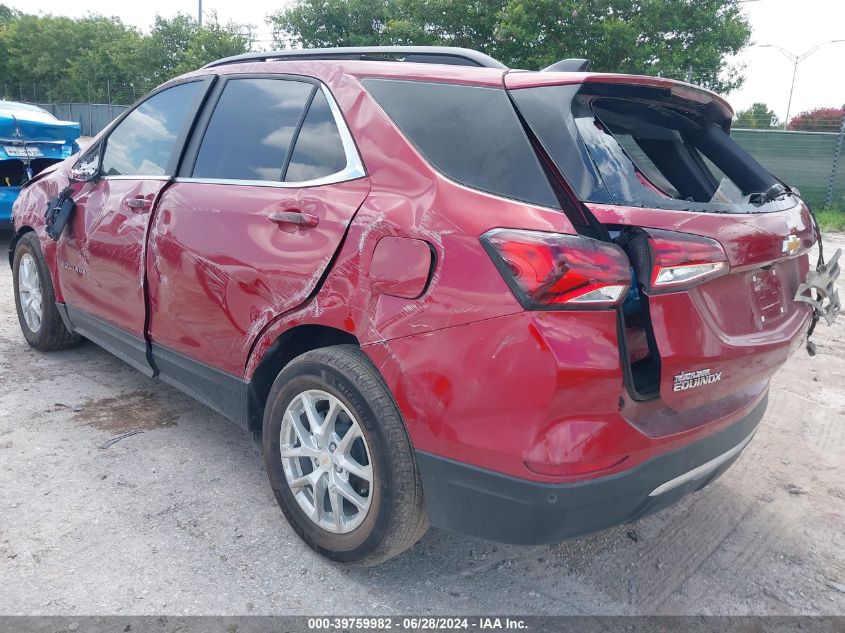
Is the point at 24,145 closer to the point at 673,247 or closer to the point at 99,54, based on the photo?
the point at 673,247

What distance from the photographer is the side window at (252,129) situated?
2869mm

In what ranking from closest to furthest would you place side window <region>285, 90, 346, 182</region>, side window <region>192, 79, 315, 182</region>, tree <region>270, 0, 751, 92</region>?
side window <region>285, 90, 346, 182</region>
side window <region>192, 79, 315, 182</region>
tree <region>270, 0, 751, 92</region>

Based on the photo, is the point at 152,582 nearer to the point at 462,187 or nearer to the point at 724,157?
the point at 462,187

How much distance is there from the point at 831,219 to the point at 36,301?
13.2 m

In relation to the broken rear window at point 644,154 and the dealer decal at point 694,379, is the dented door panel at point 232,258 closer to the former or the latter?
the broken rear window at point 644,154

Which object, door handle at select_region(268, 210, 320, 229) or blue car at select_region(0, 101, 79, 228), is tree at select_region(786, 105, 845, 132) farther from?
door handle at select_region(268, 210, 320, 229)

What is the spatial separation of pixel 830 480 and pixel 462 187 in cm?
259

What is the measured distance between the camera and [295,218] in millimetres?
2607

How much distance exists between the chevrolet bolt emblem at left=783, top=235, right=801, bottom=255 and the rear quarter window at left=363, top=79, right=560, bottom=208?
91 centimetres

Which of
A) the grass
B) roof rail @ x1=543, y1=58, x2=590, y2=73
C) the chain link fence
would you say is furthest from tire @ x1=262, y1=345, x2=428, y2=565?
the chain link fence

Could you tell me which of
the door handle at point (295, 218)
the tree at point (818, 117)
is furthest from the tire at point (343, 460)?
the tree at point (818, 117)

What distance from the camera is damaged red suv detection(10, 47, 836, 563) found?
1989mm

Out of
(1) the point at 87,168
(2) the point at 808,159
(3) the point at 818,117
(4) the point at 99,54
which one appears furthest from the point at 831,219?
(4) the point at 99,54

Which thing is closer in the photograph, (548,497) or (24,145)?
(548,497)
